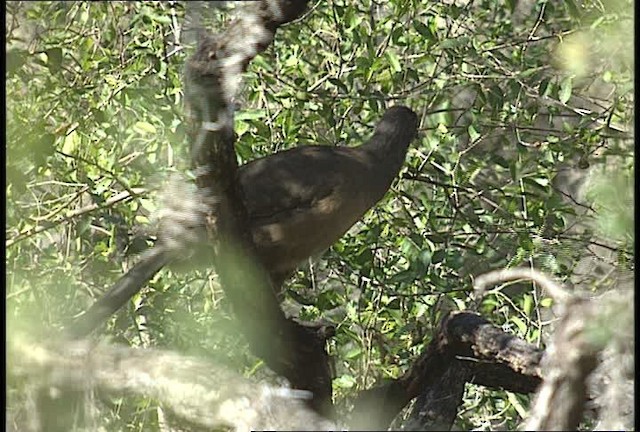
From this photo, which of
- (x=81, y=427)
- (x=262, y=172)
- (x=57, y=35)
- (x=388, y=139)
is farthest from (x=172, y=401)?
(x=57, y=35)

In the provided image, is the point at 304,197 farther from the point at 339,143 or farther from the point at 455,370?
the point at 339,143

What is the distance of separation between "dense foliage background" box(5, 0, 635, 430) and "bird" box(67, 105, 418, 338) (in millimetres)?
313

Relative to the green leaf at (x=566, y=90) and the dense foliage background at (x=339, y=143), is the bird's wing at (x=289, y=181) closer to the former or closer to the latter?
the dense foliage background at (x=339, y=143)

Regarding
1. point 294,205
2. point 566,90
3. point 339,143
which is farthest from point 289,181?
point 566,90

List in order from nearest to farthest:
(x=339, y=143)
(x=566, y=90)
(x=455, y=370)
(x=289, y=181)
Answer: (x=455, y=370) → (x=289, y=181) → (x=566, y=90) → (x=339, y=143)

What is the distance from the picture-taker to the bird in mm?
2877

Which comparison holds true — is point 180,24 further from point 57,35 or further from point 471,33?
point 471,33

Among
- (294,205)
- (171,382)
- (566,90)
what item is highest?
(566,90)

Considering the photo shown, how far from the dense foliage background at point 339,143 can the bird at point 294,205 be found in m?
0.31

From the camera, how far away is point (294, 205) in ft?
10.0

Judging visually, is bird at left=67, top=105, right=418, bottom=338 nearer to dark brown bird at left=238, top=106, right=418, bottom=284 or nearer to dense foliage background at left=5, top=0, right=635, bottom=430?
dark brown bird at left=238, top=106, right=418, bottom=284

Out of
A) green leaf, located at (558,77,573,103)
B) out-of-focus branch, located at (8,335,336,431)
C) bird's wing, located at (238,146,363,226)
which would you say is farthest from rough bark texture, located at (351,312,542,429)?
green leaf, located at (558,77,573,103)

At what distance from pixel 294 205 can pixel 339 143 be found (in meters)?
1.01

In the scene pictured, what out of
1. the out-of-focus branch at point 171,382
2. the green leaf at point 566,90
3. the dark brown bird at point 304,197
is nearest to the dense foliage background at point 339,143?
the green leaf at point 566,90
